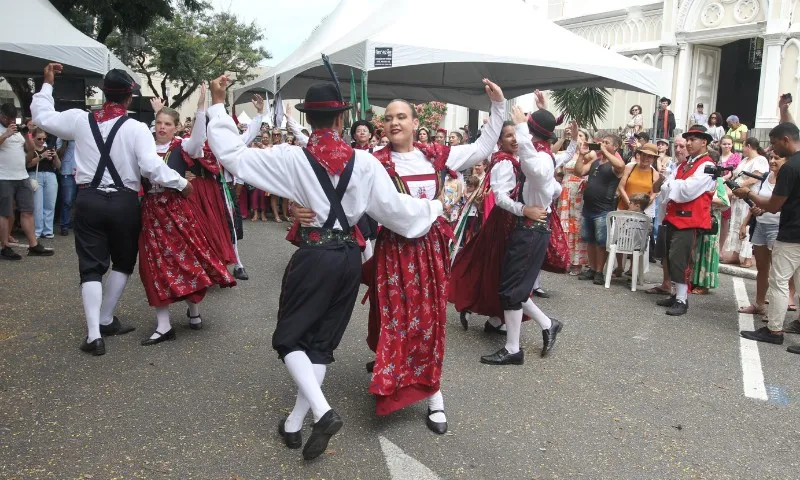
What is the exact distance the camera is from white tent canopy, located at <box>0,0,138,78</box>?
8812mm

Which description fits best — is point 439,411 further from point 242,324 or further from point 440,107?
point 440,107

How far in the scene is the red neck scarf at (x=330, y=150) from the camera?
3033 millimetres

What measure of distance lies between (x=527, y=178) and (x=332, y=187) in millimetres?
1771

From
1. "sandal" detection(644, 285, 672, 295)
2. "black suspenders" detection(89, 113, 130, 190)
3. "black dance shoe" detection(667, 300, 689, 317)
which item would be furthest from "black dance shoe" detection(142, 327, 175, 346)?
"sandal" detection(644, 285, 672, 295)

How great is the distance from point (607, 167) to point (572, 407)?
4549 millimetres

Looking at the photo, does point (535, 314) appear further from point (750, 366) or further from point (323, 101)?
point (323, 101)

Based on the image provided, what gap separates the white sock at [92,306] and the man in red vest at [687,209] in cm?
510

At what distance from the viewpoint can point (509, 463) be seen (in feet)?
10.5

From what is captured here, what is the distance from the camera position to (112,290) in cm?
482

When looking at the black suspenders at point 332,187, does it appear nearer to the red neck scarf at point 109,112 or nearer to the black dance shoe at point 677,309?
the red neck scarf at point 109,112

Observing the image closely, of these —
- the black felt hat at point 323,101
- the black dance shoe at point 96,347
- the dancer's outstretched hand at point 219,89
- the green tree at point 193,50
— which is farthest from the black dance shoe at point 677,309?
the green tree at point 193,50

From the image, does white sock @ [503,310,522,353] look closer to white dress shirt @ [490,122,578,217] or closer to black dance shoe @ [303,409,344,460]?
white dress shirt @ [490,122,578,217]

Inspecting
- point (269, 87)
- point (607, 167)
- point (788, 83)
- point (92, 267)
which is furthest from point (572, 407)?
point (788, 83)

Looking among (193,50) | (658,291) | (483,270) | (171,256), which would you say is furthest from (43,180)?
(193,50)
